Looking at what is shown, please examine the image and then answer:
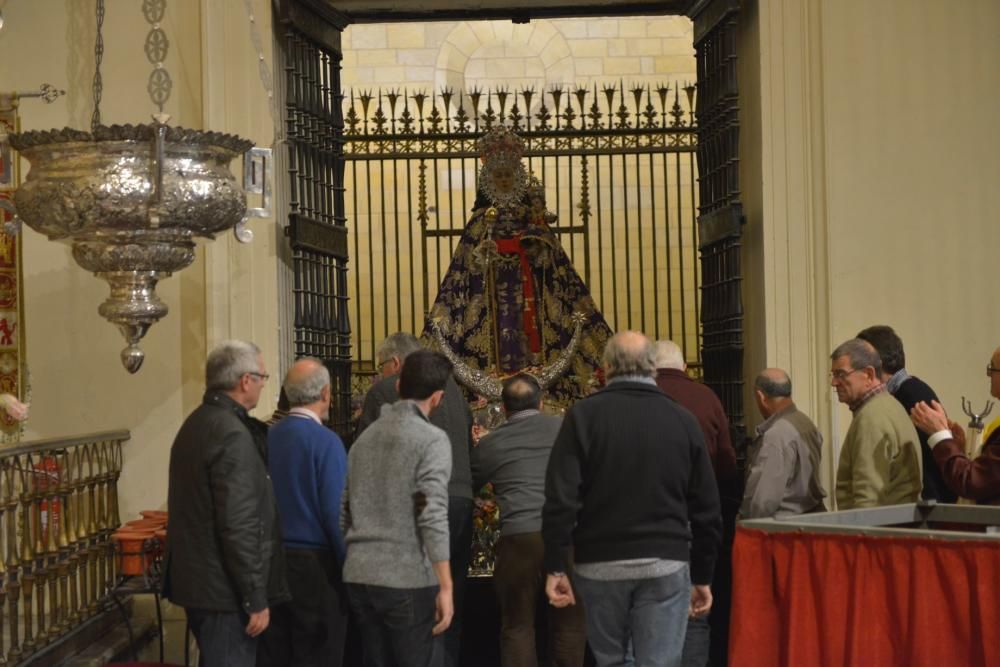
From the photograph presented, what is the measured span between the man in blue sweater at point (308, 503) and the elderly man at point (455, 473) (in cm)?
70

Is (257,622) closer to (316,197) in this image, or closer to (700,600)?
(700,600)

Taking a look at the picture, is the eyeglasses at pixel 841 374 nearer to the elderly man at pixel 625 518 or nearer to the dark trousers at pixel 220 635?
the elderly man at pixel 625 518

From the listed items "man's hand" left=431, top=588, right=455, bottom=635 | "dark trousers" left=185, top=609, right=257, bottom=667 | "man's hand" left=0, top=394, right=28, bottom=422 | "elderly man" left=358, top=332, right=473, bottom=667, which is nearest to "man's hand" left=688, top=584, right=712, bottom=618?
"man's hand" left=431, top=588, right=455, bottom=635

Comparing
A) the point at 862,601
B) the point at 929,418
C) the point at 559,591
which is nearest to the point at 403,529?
the point at 559,591

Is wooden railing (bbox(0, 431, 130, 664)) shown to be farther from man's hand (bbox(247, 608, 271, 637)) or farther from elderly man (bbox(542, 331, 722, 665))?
elderly man (bbox(542, 331, 722, 665))

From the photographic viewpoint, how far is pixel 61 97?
789 centimetres

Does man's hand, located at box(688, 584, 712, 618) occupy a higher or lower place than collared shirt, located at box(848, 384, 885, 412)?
lower

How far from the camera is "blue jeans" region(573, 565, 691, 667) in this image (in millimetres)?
4883

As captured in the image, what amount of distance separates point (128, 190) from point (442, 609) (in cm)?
185

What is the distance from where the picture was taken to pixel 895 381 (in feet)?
20.7

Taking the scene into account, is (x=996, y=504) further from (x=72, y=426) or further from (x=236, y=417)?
(x=72, y=426)

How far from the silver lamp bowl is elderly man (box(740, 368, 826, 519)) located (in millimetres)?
2365

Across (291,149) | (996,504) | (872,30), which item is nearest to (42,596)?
(291,149)

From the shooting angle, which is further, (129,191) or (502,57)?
(502,57)
